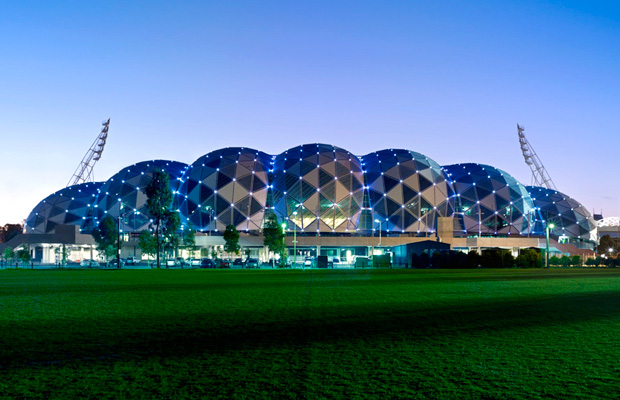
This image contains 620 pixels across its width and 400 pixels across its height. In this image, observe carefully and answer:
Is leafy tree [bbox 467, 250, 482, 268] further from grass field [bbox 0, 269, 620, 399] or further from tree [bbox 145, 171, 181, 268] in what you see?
grass field [bbox 0, 269, 620, 399]

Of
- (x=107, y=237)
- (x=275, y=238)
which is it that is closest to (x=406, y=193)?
(x=275, y=238)

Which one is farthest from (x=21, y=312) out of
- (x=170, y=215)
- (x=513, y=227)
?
(x=513, y=227)

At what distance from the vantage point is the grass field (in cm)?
623

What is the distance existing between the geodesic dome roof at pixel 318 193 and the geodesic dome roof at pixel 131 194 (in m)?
20.9

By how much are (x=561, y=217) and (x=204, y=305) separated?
394ft

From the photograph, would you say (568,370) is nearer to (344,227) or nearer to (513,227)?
(344,227)

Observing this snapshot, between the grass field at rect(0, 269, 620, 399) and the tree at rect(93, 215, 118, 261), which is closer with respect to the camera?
the grass field at rect(0, 269, 620, 399)

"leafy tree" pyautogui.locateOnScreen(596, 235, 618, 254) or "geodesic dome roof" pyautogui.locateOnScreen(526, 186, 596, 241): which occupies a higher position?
"geodesic dome roof" pyautogui.locateOnScreen(526, 186, 596, 241)

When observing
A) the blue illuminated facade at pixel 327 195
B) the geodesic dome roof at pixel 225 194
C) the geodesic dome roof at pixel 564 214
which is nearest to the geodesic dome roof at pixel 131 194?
the blue illuminated facade at pixel 327 195

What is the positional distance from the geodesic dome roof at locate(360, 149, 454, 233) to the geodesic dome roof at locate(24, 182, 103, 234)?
181 ft

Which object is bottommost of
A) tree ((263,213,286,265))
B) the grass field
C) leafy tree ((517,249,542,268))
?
leafy tree ((517,249,542,268))

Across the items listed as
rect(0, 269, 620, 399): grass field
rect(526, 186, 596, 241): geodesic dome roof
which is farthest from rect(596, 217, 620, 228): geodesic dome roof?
rect(0, 269, 620, 399): grass field

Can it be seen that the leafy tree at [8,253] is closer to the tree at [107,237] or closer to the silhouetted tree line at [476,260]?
the tree at [107,237]

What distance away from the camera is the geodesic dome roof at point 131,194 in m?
95.3
